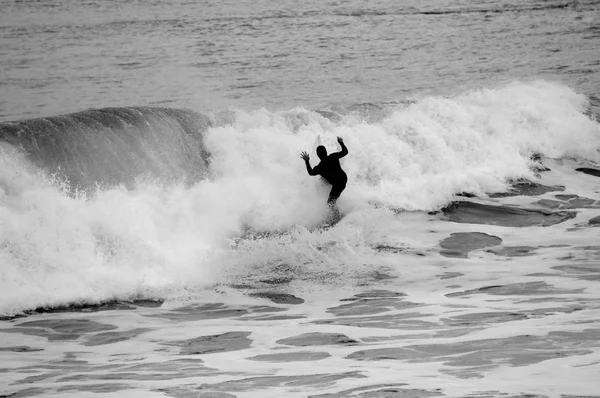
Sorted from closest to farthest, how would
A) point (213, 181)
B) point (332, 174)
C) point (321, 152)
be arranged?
point (321, 152), point (332, 174), point (213, 181)

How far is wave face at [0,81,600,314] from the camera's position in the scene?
11906 mm

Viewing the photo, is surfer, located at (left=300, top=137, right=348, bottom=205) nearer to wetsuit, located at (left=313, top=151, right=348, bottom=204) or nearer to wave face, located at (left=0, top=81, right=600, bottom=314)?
wetsuit, located at (left=313, top=151, right=348, bottom=204)

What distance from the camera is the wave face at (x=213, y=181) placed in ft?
39.1

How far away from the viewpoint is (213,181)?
619 inches

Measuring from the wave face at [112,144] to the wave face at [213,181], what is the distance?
0.03 m

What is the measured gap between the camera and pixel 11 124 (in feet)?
47.3

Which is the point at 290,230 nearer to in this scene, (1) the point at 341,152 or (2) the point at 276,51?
(1) the point at 341,152

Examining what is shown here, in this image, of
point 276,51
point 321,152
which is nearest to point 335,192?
point 321,152

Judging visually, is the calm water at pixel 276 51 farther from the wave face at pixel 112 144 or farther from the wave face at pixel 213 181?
the wave face at pixel 112 144

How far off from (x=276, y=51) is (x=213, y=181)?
47.0 ft

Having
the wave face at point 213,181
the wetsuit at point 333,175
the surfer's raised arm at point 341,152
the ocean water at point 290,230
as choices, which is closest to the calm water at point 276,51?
the ocean water at point 290,230

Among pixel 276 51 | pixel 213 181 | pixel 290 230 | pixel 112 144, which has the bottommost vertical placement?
pixel 290 230

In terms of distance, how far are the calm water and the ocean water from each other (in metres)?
0.19

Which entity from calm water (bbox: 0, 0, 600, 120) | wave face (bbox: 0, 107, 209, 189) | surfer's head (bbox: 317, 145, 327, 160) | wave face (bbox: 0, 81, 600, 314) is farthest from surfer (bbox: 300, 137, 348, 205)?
calm water (bbox: 0, 0, 600, 120)
